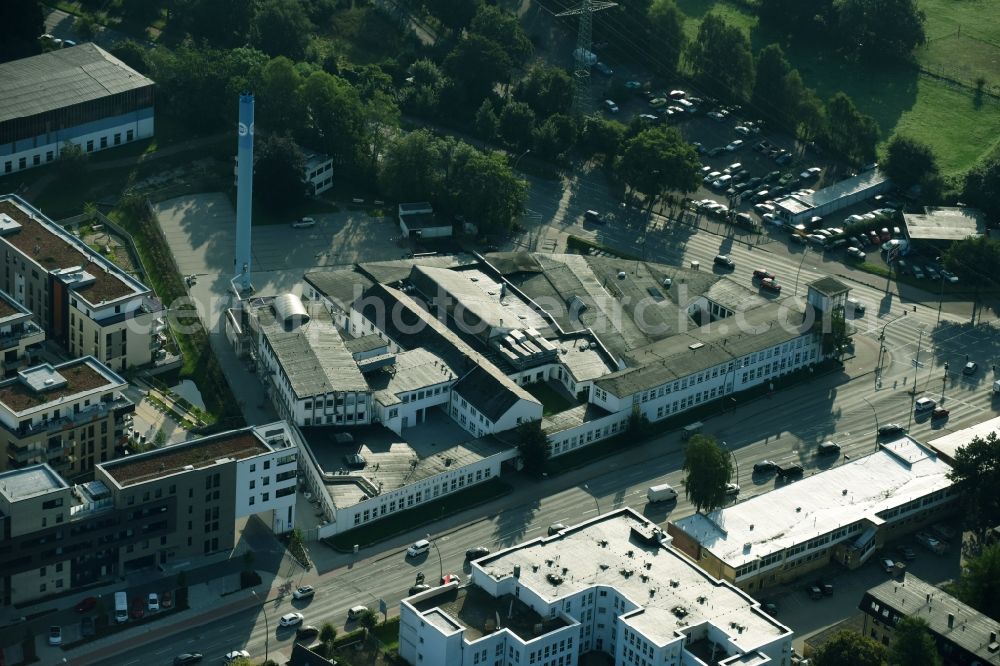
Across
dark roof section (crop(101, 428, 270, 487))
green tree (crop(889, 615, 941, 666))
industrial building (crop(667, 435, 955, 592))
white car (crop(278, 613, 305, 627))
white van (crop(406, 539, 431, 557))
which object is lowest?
white car (crop(278, 613, 305, 627))

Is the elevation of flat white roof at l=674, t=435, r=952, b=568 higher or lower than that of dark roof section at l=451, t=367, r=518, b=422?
lower

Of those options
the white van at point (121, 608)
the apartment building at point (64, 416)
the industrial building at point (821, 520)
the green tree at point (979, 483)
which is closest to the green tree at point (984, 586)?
the industrial building at point (821, 520)

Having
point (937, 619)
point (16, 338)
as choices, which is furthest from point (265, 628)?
point (937, 619)

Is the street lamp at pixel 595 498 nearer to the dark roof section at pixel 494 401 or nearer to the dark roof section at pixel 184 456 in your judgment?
the dark roof section at pixel 494 401

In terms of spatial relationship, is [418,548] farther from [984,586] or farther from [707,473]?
[984,586]

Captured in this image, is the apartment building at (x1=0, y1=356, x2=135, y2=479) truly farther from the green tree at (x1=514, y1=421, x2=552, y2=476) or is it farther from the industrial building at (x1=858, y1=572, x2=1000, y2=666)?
the industrial building at (x1=858, y1=572, x2=1000, y2=666)

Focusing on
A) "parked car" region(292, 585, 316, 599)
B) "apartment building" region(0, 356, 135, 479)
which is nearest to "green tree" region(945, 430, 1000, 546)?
"parked car" region(292, 585, 316, 599)

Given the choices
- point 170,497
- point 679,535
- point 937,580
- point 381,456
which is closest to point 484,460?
point 381,456
